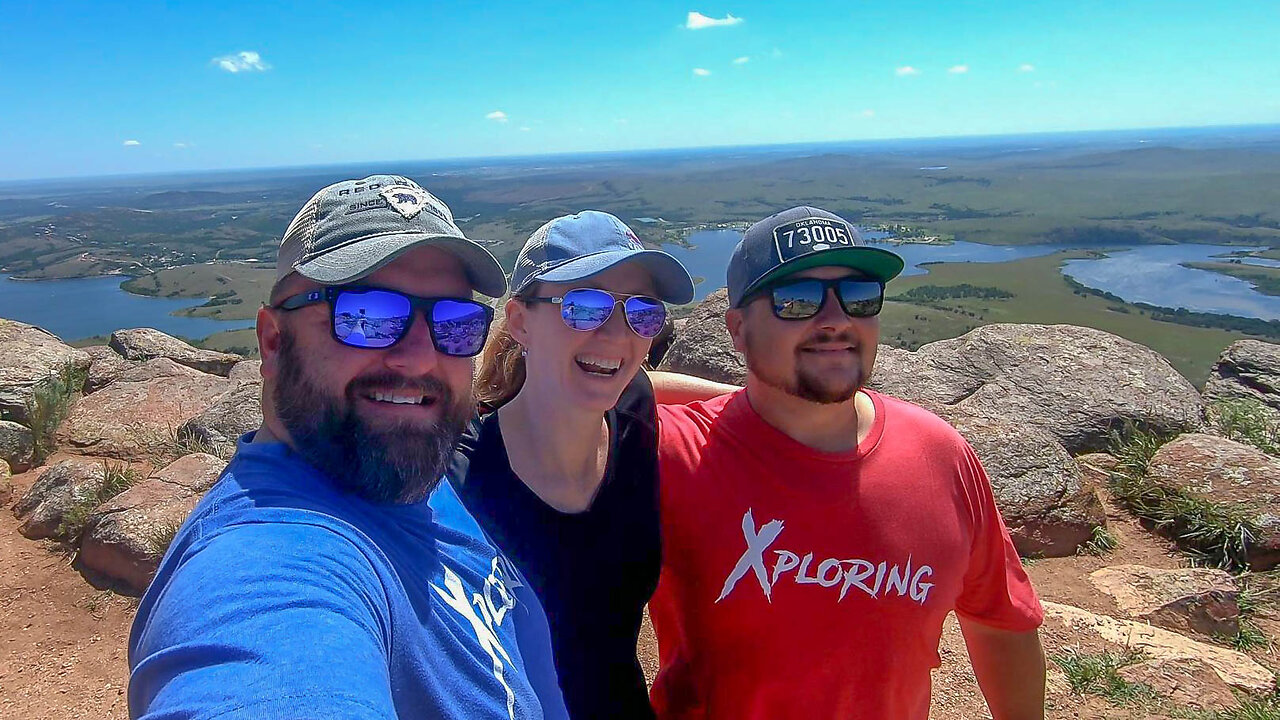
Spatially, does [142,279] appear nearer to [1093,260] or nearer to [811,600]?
[811,600]

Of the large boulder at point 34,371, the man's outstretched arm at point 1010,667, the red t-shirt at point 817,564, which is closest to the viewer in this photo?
the red t-shirt at point 817,564

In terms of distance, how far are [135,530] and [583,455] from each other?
4880mm

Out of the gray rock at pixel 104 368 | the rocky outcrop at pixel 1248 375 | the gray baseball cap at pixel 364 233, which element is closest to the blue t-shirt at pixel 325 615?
the gray baseball cap at pixel 364 233

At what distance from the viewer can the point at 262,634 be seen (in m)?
1.01

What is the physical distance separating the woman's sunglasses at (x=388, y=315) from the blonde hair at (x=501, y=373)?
2.05ft

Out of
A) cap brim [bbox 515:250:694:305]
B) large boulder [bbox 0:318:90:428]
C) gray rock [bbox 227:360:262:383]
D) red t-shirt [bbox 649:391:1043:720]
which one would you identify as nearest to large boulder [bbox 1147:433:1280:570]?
red t-shirt [bbox 649:391:1043:720]

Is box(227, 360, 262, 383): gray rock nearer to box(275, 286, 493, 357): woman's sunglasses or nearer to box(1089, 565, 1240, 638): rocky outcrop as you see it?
box(275, 286, 493, 357): woman's sunglasses

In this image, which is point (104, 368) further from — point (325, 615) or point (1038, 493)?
point (1038, 493)

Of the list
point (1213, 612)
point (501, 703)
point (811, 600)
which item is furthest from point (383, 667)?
point (1213, 612)

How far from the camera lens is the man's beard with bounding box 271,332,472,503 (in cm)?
142

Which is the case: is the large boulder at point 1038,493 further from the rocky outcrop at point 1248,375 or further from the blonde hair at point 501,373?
the blonde hair at point 501,373

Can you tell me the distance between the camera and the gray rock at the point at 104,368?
9164 mm

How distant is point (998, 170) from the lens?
13238 centimetres

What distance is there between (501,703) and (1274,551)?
20.6 feet
